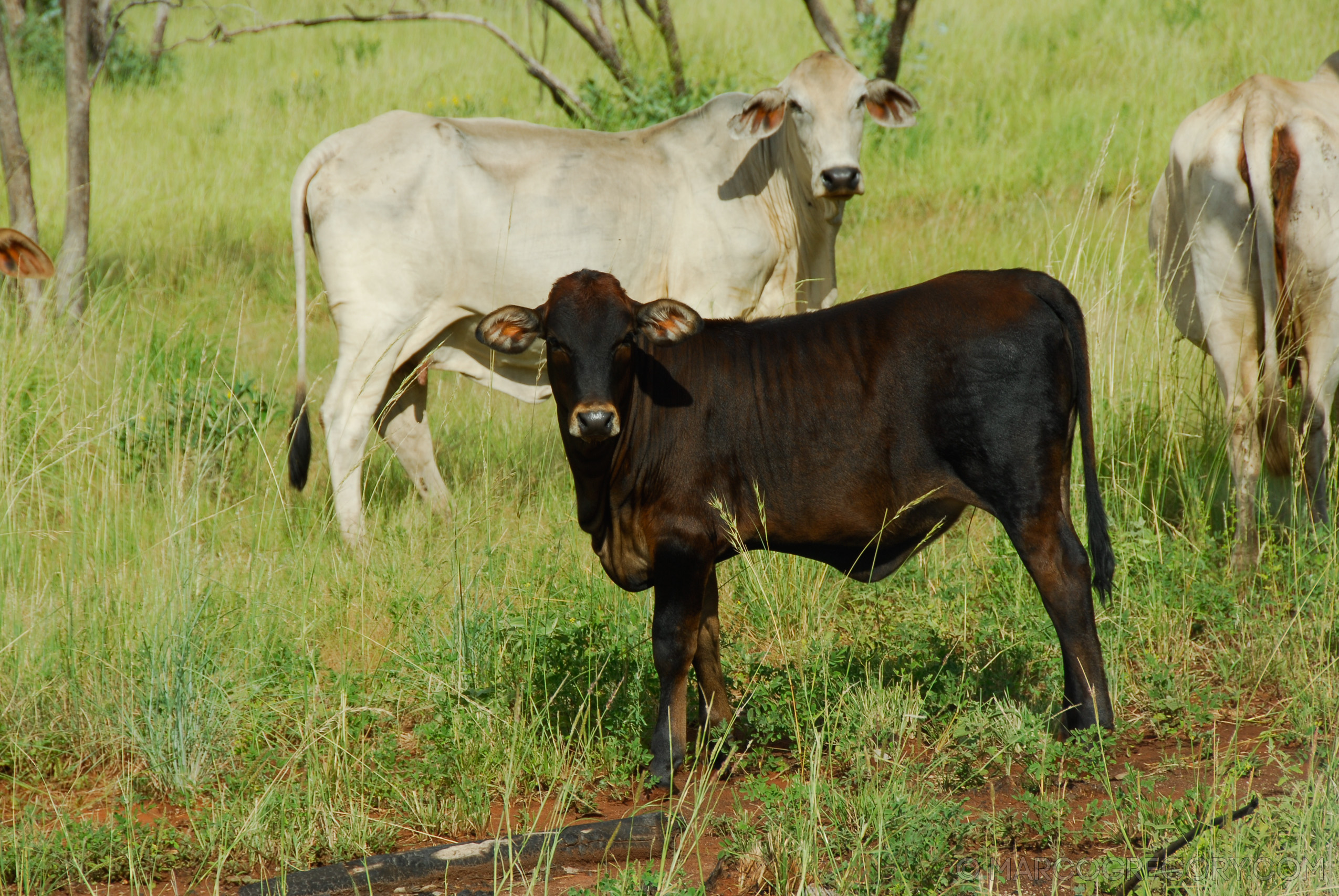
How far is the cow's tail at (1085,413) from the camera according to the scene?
3.76 m

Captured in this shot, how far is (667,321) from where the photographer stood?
374 centimetres

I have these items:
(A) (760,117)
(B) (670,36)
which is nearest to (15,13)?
(B) (670,36)

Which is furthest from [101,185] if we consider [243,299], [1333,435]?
[1333,435]

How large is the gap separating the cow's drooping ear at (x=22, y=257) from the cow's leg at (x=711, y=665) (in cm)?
342

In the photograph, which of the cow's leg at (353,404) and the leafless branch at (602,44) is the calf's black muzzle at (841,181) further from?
the leafless branch at (602,44)

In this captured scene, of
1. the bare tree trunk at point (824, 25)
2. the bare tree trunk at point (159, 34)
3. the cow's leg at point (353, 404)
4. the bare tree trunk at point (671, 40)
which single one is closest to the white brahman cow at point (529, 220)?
the cow's leg at point (353, 404)

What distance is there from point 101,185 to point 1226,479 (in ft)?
35.5

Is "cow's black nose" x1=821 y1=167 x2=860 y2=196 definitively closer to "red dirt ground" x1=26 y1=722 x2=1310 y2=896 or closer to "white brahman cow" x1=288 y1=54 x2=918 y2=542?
"white brahman cow" x1=288 y1=54 x2=918 y2=542

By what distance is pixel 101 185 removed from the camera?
12.5 metres

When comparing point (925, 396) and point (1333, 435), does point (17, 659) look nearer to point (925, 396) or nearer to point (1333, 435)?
point (925, 396)

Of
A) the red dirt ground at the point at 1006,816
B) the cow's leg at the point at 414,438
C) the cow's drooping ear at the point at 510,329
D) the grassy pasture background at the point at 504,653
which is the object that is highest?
the cow's drooping ear at the point at 510,329

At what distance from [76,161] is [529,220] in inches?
142

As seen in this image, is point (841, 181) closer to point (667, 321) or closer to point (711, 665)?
point (667, 321)

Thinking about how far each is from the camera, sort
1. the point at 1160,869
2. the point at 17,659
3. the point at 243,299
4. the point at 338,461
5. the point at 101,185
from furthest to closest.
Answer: the point at 101,185, the point at 243,299, the point at 338,461, the point at 17,659, the point at 1160,869
